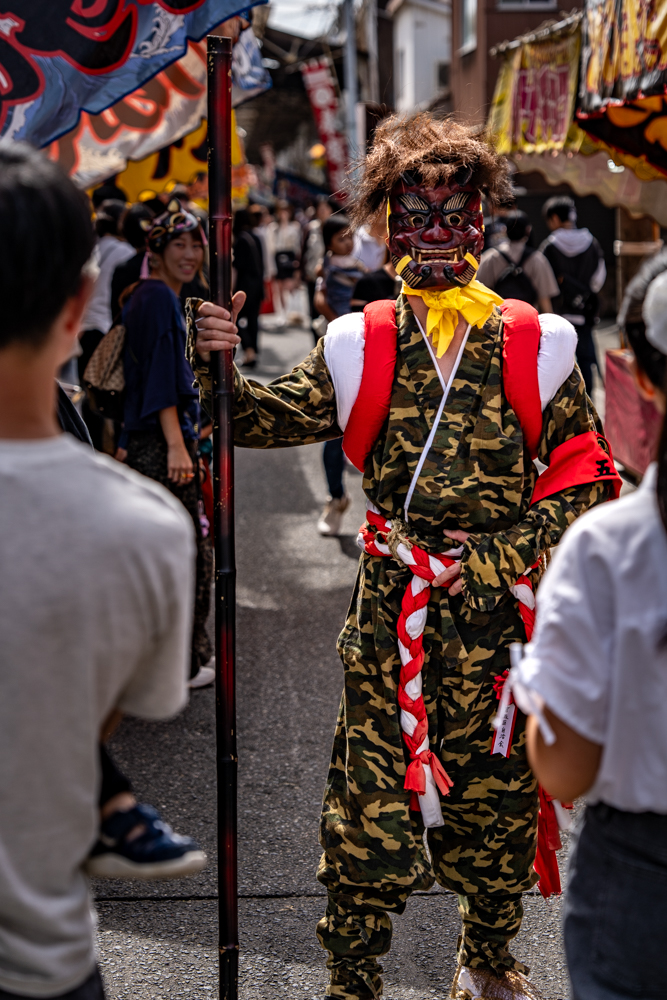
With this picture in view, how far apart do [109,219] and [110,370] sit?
10.7ft

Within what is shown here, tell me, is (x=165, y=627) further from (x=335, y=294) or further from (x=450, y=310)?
(x=335, y=294)

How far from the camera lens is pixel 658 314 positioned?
140cm

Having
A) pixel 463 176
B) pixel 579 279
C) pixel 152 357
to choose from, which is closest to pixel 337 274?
pixel 579 279

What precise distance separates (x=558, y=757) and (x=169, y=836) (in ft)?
1.71

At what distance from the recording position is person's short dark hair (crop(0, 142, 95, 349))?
1282mm

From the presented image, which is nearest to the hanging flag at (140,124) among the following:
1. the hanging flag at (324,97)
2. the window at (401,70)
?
the hanging flag at (324,97)

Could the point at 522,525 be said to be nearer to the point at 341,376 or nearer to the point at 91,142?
the point at 341,376

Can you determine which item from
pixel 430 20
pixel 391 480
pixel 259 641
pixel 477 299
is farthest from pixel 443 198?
pixel 430 20

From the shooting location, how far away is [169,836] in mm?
1473

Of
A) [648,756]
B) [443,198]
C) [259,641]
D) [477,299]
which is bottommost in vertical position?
[259,641]

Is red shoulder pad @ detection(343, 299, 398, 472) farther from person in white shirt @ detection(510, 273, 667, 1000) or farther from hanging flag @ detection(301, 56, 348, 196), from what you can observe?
hanging flag @ detection(301, 56, 348, 196)

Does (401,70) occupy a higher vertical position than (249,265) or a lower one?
lower

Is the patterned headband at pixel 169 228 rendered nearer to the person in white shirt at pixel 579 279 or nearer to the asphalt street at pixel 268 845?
the asphalt street at pixel 268 845

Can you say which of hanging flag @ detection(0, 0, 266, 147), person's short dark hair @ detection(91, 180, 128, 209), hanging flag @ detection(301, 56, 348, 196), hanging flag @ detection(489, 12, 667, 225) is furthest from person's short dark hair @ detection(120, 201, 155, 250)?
Answer: hanging flag @ detection(301, 56, 348, 196)
